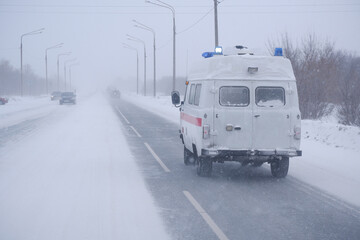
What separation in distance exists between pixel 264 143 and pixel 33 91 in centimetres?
10773

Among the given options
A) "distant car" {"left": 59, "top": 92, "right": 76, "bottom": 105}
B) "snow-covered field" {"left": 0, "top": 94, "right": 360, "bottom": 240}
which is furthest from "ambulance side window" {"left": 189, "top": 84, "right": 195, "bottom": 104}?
"distant car" {"left": 59, "top": 92, "right": 76, "bottom": 105}

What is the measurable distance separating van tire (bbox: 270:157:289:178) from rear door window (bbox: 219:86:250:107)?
160cm

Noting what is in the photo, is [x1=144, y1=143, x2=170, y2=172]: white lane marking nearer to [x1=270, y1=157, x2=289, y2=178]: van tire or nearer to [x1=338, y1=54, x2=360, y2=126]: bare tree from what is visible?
[x1=270, y1=157, x2=289, y2=178]: van tire

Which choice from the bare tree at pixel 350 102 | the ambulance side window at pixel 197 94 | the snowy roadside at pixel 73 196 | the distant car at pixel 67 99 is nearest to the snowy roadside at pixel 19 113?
the distant car at pixel 67 99

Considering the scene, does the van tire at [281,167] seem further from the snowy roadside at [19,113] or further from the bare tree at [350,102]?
the snowy roadside at [19,113]

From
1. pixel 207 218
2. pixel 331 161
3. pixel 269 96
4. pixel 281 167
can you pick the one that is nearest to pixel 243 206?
pixel 207 218

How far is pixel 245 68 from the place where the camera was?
30.6 feet

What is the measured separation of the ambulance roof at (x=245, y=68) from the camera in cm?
929

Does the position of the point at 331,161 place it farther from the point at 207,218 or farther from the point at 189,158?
the point at 207,218

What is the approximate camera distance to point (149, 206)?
721 cm

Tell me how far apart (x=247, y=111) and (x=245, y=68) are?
0.96 meters

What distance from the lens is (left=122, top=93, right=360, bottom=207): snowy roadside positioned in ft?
29.3

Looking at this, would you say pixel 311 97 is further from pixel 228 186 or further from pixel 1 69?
pixel 1 69

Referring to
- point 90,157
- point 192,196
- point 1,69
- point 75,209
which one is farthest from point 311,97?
point 1,69
